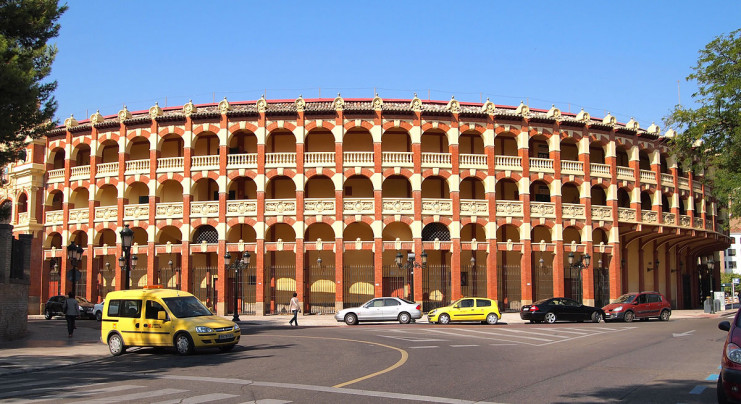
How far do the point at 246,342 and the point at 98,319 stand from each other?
21.3 m

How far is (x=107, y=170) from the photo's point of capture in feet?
161

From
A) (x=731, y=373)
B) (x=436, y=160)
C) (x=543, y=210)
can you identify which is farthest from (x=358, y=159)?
(x=731, y=373)

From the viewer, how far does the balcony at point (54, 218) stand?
5087 cm

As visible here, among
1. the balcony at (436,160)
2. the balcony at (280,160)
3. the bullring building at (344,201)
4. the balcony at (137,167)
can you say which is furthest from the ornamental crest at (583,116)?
the balcony at (137,167)

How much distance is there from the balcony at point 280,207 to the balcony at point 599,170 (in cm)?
2211

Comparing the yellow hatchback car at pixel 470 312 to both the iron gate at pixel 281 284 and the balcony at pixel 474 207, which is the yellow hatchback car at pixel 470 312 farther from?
the iron gate at pixel 281 284

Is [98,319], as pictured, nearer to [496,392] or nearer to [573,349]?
[573,349]

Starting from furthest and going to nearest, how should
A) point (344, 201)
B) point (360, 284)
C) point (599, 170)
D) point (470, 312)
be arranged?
point (599, 170) < point (360, 284) < point (344, 201) < point (470, 312)

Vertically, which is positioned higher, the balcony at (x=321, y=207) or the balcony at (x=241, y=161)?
the balcony at (x=241, y=161)

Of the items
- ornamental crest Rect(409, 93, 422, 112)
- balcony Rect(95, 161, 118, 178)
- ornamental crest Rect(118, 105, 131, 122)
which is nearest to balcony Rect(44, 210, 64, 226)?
balcony Rect(95, 161, 118, 178)

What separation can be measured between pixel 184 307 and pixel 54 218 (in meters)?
36.0

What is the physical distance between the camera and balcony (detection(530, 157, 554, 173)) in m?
47.5

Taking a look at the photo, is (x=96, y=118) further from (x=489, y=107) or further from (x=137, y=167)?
(x=489, y=107)

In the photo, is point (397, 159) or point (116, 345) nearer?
point (116, 345)
